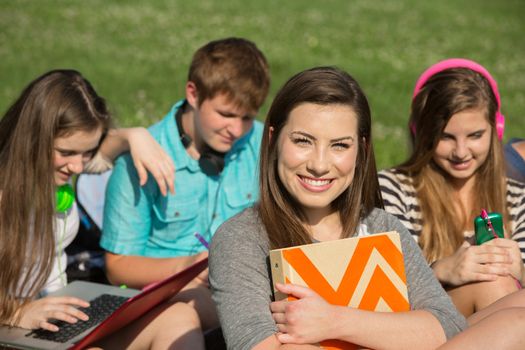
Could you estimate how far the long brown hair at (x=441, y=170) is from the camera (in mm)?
4195

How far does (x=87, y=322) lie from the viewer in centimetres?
377

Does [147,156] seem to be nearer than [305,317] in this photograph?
No

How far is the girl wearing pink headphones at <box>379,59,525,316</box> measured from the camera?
4.19 m

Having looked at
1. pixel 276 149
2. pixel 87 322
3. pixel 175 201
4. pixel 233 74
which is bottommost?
pixel 87 322

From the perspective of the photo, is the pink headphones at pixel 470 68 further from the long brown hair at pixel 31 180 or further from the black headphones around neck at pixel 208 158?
the long brown hair at pixel 31 180

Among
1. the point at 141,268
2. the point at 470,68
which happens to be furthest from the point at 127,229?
the point at 470,68

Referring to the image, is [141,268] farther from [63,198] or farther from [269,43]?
[269,43]

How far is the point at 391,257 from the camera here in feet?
10.1

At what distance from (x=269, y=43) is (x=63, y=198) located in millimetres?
10354

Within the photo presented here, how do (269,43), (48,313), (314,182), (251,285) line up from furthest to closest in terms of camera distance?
(269,43) → (48,313) → (314,182) → (251,285)

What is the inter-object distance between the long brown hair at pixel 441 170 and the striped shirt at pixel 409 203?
37 mm

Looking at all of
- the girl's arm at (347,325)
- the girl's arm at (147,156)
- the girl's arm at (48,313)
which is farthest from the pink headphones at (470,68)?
the girl's arm at (48,313)

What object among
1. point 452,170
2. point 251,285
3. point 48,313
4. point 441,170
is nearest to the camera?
point 251,285

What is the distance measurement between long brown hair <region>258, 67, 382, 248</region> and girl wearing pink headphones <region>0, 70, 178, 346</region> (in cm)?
108
